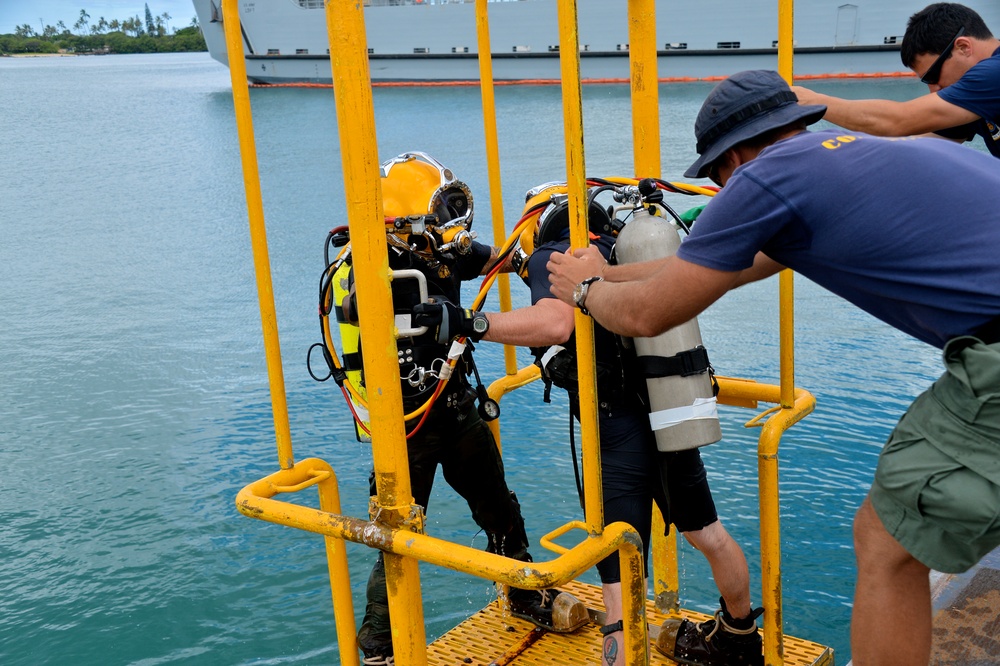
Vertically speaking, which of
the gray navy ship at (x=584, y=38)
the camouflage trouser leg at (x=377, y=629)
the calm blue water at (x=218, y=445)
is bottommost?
the calm blue water at (x=218, y=445)

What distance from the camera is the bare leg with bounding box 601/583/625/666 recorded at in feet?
9.15

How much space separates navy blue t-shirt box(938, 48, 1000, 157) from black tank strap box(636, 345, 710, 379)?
1.51 meters

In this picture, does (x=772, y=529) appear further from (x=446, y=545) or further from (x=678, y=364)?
(x=446, y=545)

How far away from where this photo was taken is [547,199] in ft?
9.40

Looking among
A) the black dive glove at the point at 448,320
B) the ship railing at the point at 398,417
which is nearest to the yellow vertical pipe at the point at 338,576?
the ship railing at the point at 398,417

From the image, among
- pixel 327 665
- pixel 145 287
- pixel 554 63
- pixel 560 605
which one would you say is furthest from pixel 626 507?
pixel 554 63

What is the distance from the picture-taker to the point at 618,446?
285cm

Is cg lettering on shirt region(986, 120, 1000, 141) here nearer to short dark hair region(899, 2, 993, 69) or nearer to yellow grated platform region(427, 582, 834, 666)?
short dark hair region(899, 2, 993, 69)

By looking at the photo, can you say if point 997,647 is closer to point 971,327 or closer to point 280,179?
point 971,327

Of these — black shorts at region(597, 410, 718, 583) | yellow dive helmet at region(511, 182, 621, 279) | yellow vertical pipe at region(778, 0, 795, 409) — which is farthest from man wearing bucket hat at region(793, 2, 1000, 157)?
black shorts at region(597, 410, 718, 583)

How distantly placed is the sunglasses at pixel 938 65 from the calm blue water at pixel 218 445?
7.78 ft

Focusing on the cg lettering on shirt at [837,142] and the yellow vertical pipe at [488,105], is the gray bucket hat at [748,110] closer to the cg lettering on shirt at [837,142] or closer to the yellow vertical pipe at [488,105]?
the cg lettering on shirt at [837,142]

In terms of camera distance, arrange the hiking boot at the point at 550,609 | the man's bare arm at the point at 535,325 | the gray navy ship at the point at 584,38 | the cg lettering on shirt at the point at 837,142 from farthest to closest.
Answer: the gray navy ship at the point at 584,38
the hiking boot at the point at 550,609
the man's bare arm at the point at 535,325
the cg lettering on shirt at the point at 837,142

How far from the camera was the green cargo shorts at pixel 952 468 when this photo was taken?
187 centimetres
